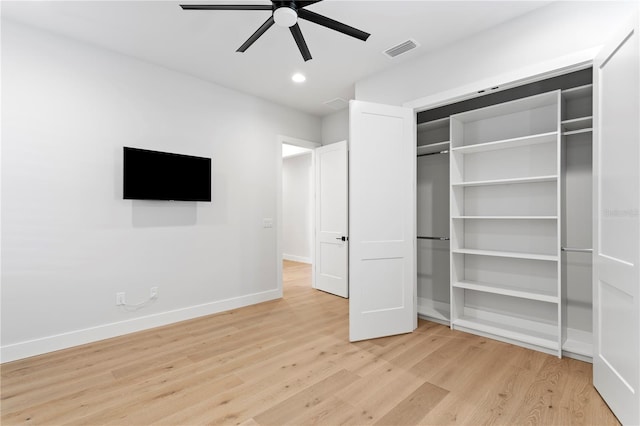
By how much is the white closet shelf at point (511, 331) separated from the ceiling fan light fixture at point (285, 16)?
321cm

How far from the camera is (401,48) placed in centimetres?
310

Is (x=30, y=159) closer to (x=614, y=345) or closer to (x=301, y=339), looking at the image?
(x=301, y=339)

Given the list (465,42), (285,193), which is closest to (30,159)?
(465,42)

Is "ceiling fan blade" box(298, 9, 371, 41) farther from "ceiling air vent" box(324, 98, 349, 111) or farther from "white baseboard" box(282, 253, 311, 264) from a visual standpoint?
"white baseboard" box(282, 253, 311, 264)

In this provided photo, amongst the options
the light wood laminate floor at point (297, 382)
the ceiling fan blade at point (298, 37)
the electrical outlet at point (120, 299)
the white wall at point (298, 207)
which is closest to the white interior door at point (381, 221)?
the light wood laminate floor at point (297, 382)

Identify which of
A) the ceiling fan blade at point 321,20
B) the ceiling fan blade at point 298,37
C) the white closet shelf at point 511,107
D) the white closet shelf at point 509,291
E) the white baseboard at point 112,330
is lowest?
the white baseboard at point 112,330

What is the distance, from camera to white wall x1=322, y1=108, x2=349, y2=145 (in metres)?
4.92

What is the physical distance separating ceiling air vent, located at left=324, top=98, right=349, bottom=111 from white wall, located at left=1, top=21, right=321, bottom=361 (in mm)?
1180

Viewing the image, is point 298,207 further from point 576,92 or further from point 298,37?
point 576,92

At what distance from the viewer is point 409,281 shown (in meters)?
3.22

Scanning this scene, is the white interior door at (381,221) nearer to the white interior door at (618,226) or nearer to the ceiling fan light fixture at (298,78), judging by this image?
the ceiling fan light fixture at (298,78)

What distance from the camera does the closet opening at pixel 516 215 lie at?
276cm

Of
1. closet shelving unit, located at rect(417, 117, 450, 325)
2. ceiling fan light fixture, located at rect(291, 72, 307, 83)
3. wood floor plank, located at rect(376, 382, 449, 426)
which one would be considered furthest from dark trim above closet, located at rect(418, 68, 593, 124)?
wood floor plank, located at rect(376, 382, 449, 426)

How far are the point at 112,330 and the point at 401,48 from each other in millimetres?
4138
